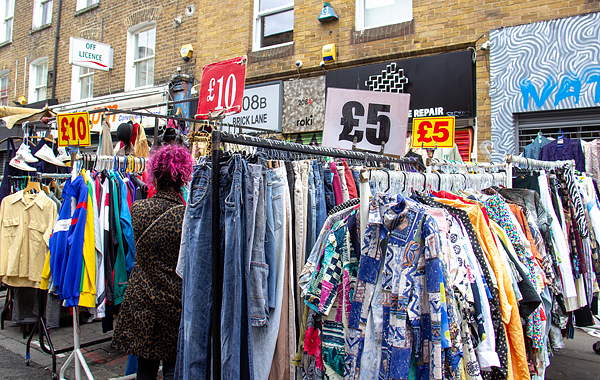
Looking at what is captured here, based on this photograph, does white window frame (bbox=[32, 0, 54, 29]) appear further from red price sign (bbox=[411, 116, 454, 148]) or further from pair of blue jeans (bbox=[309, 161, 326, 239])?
pair of blue jeans (bbox=[309, 161, 326, 239])

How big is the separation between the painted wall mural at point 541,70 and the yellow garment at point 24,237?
710 cm

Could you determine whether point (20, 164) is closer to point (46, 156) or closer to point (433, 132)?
point (46, 156)

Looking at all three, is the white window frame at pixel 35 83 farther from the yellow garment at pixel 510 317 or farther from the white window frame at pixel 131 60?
the yellow garment at pixel 510 317

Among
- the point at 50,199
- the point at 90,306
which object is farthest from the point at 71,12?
the point at 90,306

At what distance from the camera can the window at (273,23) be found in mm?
10133

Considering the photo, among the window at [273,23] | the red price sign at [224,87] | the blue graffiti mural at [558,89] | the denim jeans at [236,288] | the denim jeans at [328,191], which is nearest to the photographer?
the denim jeans at [236,288]

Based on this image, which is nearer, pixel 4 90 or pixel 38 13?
pixel 38 13

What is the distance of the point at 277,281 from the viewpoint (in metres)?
2.47

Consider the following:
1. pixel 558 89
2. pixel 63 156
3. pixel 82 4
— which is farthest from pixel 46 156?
pixel 82 4

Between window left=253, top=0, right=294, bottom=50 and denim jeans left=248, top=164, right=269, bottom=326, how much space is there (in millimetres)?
8476

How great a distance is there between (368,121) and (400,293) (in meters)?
2.11

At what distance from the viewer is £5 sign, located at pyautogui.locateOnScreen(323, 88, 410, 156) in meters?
3.67

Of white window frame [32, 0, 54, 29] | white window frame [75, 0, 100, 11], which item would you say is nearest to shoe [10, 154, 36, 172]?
white window frame [75, 0, 100, 11]

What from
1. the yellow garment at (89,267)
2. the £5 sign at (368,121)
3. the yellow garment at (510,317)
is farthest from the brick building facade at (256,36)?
the yellow garment at (89,267)
